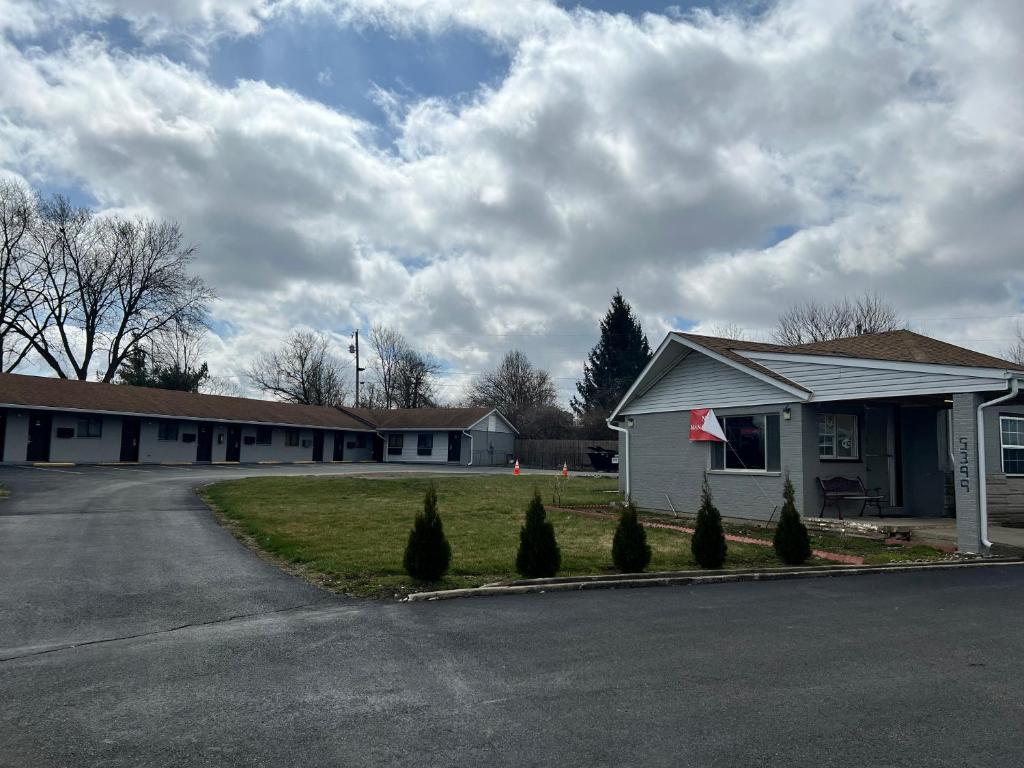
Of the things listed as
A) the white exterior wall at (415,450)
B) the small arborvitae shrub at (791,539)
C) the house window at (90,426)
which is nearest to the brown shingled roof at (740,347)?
the small arborvitae shrub at (791,539)

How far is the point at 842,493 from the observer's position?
49.2ft

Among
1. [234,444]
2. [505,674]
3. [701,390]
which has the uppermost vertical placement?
[701,390]

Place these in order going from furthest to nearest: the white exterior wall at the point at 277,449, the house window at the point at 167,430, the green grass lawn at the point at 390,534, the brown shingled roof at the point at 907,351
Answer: the white exterior wall at the point at 277,449
the house window at the point at 167,430
the brown shingled roof at the point at 907,351
the green grass lawn at the point at 390,534

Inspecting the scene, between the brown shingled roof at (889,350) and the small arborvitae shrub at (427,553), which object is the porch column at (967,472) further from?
the small arborvitae shrub at (427,553)

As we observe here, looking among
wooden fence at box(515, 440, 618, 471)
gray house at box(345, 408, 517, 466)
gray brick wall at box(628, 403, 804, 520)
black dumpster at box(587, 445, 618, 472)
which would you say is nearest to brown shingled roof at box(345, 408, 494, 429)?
gray house at box(345, 408, 517, 466)

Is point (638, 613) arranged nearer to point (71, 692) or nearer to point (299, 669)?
point (299, 669)

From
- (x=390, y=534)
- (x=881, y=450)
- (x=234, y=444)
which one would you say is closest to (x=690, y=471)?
(x=881, y=450)

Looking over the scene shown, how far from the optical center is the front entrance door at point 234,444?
137 ft

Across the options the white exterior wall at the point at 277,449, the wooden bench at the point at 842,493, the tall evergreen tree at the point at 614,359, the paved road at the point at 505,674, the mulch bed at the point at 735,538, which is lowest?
the paved road at the point at 505,674

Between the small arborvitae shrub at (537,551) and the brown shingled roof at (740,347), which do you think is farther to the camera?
the brown shingled roof at (740,347)

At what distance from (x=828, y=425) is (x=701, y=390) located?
321 cm

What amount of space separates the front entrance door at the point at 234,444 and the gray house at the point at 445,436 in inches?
472

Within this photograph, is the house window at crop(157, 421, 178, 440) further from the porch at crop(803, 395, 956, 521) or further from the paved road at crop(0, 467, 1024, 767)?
the porch at crop(803, 395, 956, 521)

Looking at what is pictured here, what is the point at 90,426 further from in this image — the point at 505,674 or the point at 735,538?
the point at 505,674
